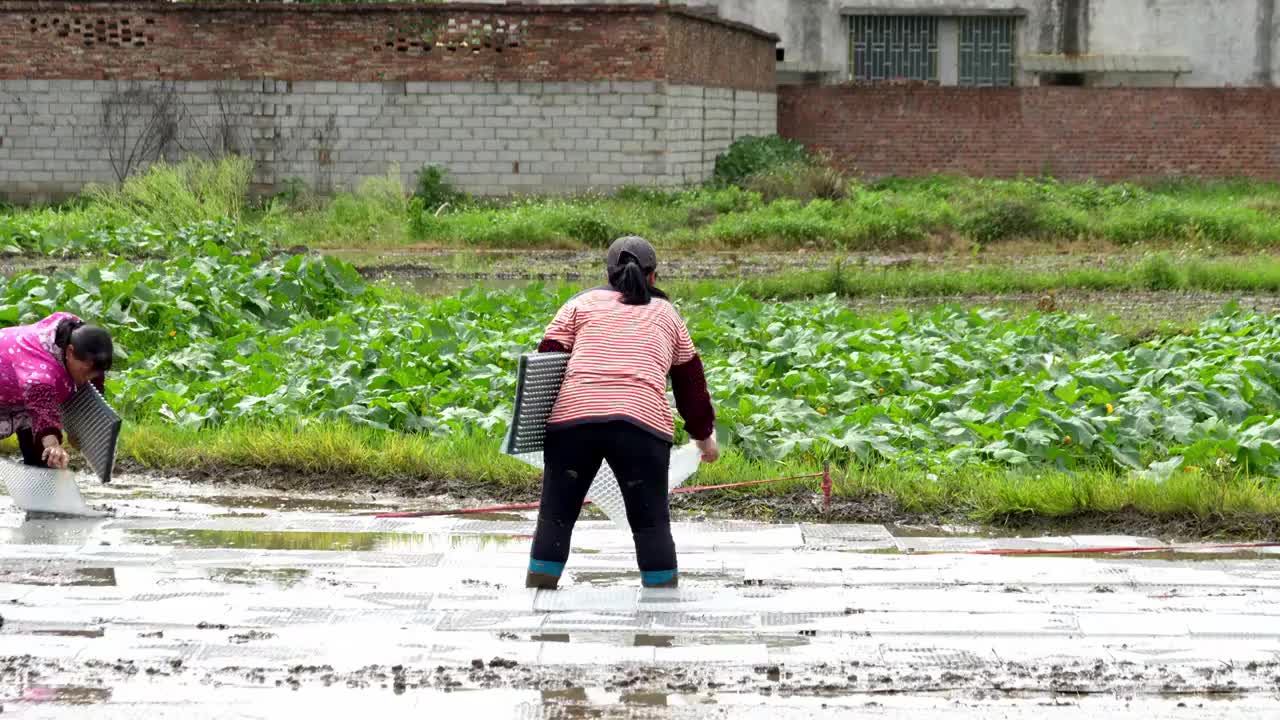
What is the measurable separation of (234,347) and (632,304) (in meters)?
6.38

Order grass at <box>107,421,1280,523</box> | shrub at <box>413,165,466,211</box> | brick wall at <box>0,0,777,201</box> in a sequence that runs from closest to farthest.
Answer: grass at <box>107,421,1280,523</box>
shrub at <box>413,165,466,211</box>
brick wall at <box>0,0,777,201</box>

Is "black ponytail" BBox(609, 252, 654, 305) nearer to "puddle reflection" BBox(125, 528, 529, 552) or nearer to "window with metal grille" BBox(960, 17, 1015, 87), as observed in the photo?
"puddle reflection" BBox(125, 528, 529, 552)

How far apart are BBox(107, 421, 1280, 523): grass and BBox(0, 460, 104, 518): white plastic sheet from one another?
1388 mm

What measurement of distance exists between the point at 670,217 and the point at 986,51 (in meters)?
14.0

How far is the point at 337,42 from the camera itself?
28359 mm

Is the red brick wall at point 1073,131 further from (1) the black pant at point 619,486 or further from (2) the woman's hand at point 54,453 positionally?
(1) the black pant at point 619,486

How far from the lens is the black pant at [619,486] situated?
22.5 ft

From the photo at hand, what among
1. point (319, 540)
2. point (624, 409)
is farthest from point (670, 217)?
point (624, 409)

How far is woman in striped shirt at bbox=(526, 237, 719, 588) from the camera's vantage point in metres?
6.85

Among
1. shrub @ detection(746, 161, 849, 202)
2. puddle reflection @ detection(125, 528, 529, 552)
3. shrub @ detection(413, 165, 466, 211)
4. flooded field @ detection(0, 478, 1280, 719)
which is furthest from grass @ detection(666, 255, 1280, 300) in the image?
flooded field @ detection(0, 478, 1280, 719)

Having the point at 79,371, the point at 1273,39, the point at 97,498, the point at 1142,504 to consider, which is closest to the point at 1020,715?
the point at 1142,504

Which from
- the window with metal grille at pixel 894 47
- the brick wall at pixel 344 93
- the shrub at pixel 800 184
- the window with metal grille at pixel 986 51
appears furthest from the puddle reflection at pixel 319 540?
the window with metal grille at pixel 986 51

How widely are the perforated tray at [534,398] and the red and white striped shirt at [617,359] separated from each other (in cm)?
4

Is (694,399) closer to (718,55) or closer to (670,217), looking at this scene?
(670,217)
